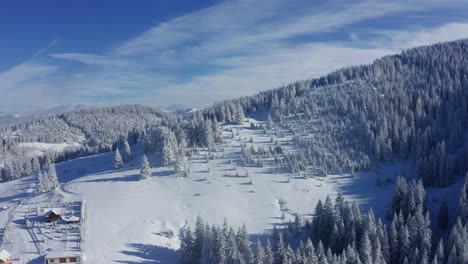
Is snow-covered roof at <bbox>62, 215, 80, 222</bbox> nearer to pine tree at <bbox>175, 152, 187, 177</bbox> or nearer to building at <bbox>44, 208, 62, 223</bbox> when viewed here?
building at <bbox>44, 208, 62, 223</bbox>

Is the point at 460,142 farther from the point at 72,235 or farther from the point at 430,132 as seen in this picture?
the point at 72,235

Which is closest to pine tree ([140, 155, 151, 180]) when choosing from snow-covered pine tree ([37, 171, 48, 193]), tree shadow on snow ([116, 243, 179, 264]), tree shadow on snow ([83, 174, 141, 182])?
tree shadow on snow ([83, 174, 141, 182])

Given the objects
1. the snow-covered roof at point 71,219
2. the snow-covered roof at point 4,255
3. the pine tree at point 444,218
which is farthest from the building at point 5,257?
the pine tree at point 444,218

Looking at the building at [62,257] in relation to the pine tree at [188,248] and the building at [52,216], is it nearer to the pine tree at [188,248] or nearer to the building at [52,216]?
the building at [52,216]

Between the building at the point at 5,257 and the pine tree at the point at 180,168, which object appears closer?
the building at the point at 5,257

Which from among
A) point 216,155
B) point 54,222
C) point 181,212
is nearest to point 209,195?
point 181,212

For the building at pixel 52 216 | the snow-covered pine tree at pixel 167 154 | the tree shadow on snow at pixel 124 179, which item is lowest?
the building at pixel 52 216

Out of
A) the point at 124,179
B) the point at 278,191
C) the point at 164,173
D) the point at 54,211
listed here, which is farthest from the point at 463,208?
the point at 124,179

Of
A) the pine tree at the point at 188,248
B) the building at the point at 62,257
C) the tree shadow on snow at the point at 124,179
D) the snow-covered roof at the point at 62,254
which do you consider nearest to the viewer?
the building at the point at 62,257
